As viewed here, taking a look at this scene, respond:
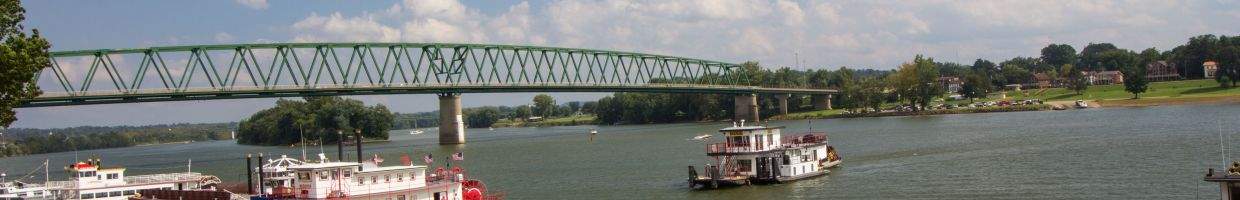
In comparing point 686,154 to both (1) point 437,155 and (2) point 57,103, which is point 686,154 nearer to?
(1) point 437,155

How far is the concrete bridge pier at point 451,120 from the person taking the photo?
472 ft

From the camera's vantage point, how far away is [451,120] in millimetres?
147625

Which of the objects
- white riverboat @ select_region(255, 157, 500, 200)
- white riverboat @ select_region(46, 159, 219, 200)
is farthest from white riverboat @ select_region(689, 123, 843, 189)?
white riverboat @ select_region(46, 159, 219, 200)

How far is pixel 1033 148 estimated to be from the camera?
263ft

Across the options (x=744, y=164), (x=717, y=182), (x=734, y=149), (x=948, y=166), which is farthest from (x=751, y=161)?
(x=948, y=166)

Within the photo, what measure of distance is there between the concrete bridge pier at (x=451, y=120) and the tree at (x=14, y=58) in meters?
101

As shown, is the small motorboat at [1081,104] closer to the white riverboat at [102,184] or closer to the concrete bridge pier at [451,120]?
the concrete bridge pier at [451,120]

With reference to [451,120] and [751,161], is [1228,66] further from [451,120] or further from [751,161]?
[751,161]

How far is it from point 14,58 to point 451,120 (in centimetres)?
10798

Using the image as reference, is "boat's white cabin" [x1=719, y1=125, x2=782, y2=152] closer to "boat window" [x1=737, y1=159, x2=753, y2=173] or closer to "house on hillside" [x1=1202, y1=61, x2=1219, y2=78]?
"boat window" [x1=737, y1=159, x2=753, y2=173]

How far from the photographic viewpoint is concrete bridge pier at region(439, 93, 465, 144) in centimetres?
14375

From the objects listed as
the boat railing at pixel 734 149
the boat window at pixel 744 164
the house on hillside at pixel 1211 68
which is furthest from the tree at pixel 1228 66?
the boat railing at pixel 734 149

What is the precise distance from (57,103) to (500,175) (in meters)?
65.0

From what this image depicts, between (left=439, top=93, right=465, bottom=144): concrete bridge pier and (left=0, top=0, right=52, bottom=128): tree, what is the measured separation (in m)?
101
